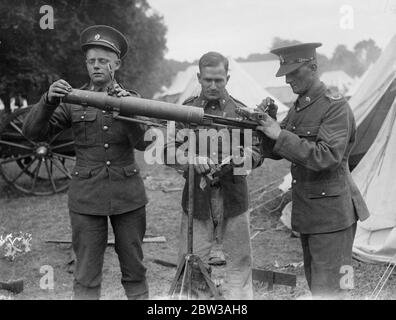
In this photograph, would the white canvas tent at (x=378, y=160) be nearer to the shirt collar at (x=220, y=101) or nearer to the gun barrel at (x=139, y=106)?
the shirt collar at (x=220, y=101)

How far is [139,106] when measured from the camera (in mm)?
2770

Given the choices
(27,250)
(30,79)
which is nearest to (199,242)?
(27,250)

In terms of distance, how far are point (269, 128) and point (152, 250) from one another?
3.41 metres

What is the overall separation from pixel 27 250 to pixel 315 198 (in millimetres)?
3707

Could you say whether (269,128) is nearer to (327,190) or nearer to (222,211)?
(327,190)

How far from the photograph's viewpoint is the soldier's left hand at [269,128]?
2811 millimetres

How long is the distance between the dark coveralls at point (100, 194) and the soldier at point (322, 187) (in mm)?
1048

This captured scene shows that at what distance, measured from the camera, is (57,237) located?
6355 millimetres

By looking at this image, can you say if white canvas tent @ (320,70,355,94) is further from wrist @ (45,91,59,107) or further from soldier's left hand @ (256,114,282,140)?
wrist @ (45,91,59,107)

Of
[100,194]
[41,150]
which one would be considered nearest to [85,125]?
[100,194]

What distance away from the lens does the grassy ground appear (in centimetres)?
452

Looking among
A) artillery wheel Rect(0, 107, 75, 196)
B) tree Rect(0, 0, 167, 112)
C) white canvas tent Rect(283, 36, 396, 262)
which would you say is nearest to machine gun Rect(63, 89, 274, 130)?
white canvas tent Rect(283, 36, 396, 262)
